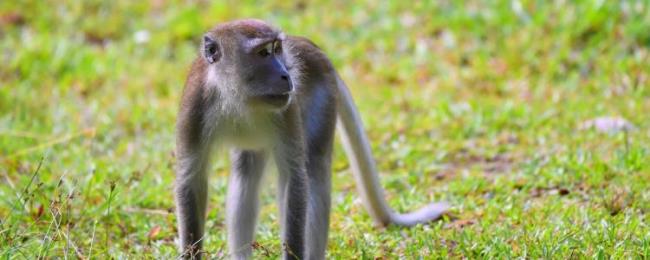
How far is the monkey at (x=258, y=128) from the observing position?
5.52 meters

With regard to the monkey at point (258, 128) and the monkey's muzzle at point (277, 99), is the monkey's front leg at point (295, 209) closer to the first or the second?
the monkey at point (258, 128)

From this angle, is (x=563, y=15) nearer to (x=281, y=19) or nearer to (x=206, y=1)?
(x=281, y=19)

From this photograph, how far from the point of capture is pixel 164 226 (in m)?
7.21

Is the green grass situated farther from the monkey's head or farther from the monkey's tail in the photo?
the monkey's head

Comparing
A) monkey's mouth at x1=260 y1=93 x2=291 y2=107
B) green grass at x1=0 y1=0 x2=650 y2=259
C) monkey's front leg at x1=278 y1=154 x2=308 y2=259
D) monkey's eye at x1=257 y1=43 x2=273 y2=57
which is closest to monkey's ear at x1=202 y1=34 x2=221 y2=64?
monkey's eye at x1=257 y1=43 x2=273 y2=57

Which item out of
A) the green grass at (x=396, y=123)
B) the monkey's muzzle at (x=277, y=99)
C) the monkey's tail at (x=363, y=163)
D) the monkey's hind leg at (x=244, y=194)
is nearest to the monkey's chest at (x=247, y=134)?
the monkey's muzzle at (x=277, y=99)

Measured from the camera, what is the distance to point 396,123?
33.7ft

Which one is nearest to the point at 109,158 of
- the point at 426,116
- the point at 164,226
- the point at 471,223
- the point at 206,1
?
the point at 164,226

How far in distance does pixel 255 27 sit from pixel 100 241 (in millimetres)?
2113

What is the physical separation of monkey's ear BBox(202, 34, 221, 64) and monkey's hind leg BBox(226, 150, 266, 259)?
0.79m

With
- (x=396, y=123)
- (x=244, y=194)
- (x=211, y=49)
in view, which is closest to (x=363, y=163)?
(x=244, y=194)

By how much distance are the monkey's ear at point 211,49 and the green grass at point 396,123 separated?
1.04 meters

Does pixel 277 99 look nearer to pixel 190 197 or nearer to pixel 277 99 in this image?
pixel 277 99

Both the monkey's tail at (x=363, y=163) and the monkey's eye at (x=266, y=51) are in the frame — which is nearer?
the monkey's eye at (x=266, y=51)
